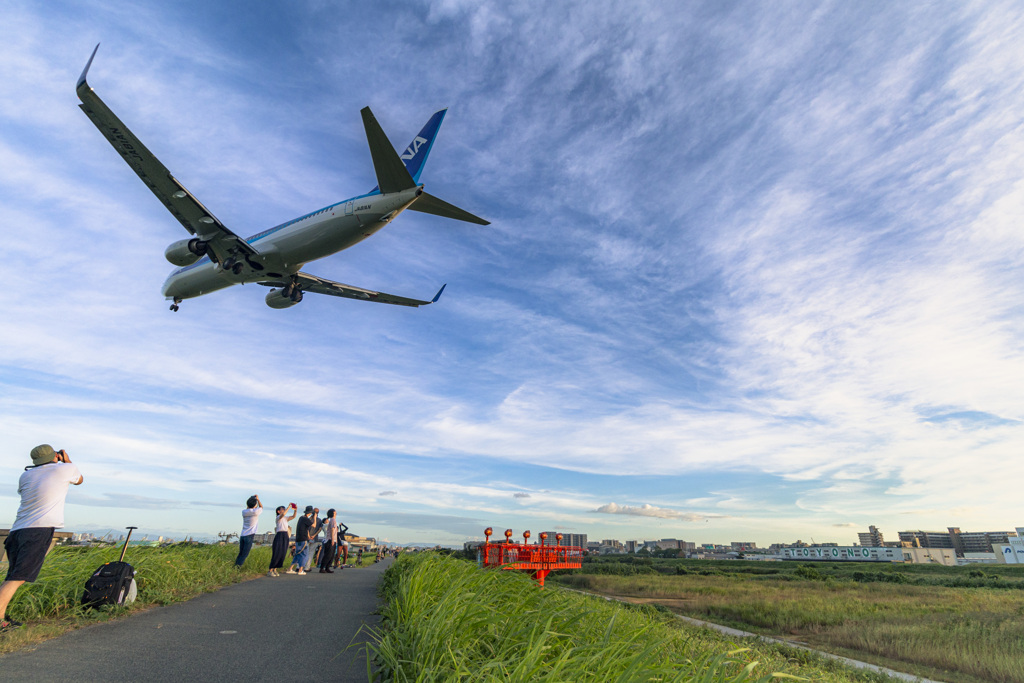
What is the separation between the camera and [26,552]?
5.61 meters

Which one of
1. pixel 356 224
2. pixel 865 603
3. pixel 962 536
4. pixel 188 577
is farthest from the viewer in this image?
pixel 962 536

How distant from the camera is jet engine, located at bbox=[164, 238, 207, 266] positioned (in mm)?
18891

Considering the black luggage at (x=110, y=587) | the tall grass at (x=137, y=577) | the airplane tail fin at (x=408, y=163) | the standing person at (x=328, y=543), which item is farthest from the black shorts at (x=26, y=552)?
the airplane tail fin at (x=408, y=163)

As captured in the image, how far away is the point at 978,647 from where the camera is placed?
12.3 m

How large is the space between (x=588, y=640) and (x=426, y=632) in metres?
1.42

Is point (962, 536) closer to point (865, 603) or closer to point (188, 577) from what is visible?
point (865, 603)

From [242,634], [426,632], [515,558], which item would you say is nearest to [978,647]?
[515,558]

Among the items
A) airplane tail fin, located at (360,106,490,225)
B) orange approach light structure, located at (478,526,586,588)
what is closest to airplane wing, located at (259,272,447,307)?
airplane tail fin, located at (360,106,490,225)

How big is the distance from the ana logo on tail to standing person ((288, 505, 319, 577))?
15186 millimetres

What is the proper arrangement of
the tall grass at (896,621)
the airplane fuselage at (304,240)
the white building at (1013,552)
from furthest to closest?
the white building at (1013,552), the airplane fuselage at (304,240), the tall grass at (896,621)

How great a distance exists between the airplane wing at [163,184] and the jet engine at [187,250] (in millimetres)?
266

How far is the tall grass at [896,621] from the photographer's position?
11.7 meters

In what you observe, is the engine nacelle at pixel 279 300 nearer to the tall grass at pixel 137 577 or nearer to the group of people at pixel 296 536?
the group of people at pixel 296 536

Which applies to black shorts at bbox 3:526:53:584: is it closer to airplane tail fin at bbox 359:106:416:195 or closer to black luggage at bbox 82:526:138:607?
black luggage at bbox 82:526:138:607
